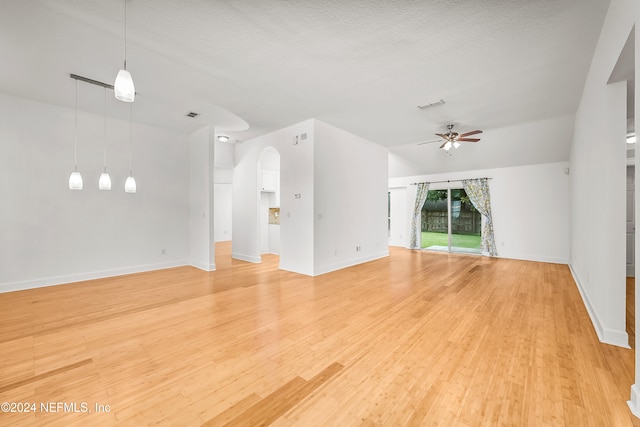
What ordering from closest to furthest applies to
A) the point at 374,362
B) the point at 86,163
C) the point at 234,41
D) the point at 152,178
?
the point at 374,362
the point at 234,41
the point at 86,163
the point at 152,178

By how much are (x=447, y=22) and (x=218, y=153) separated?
20.8ft

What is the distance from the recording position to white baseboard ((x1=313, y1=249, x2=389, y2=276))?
18.3 feet

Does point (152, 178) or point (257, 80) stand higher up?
point (257, 80)

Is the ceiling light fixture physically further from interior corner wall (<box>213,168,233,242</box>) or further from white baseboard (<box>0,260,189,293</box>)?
interior corner wall (<box>213,168,233,242</box>)

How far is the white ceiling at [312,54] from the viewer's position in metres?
2.44

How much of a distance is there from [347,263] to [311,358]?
4020mm

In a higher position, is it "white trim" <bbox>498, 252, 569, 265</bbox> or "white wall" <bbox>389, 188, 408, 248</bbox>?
"white wall" <bbox>389, 188, 408, 248</bbox>

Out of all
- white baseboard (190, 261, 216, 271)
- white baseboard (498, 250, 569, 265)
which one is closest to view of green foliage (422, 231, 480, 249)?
white baseboard (498, 250, 569, 265)

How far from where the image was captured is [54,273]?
4.77 m

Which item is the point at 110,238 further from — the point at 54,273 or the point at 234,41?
the point at 234,41

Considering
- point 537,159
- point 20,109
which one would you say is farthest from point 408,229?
point 20,109

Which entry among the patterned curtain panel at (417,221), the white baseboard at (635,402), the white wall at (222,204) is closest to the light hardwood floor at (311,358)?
the white baseboard at (635,402)

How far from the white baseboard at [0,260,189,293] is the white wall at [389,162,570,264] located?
908cm

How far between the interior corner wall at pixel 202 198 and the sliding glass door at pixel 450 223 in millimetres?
7122
